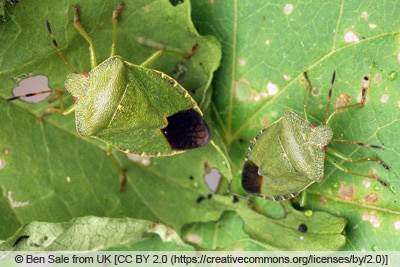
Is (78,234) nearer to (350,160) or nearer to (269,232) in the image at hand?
(269,232)

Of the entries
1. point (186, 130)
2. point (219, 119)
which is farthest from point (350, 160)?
point (186, 130)

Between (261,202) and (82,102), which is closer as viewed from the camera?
(82,102)

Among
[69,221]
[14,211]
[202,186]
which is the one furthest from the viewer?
[202,186]

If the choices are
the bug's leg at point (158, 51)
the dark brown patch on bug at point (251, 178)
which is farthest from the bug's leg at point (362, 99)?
the bug's leg at point (158, 51)

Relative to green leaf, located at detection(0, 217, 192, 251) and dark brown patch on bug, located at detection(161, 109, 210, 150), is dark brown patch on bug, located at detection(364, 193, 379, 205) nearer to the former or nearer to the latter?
dark brown patch on bug, located at detection(161, 109, 210, 150)

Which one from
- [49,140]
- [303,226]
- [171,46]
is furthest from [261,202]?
[49,140]

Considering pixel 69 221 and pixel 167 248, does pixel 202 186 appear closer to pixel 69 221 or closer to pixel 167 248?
pixel 167 248
